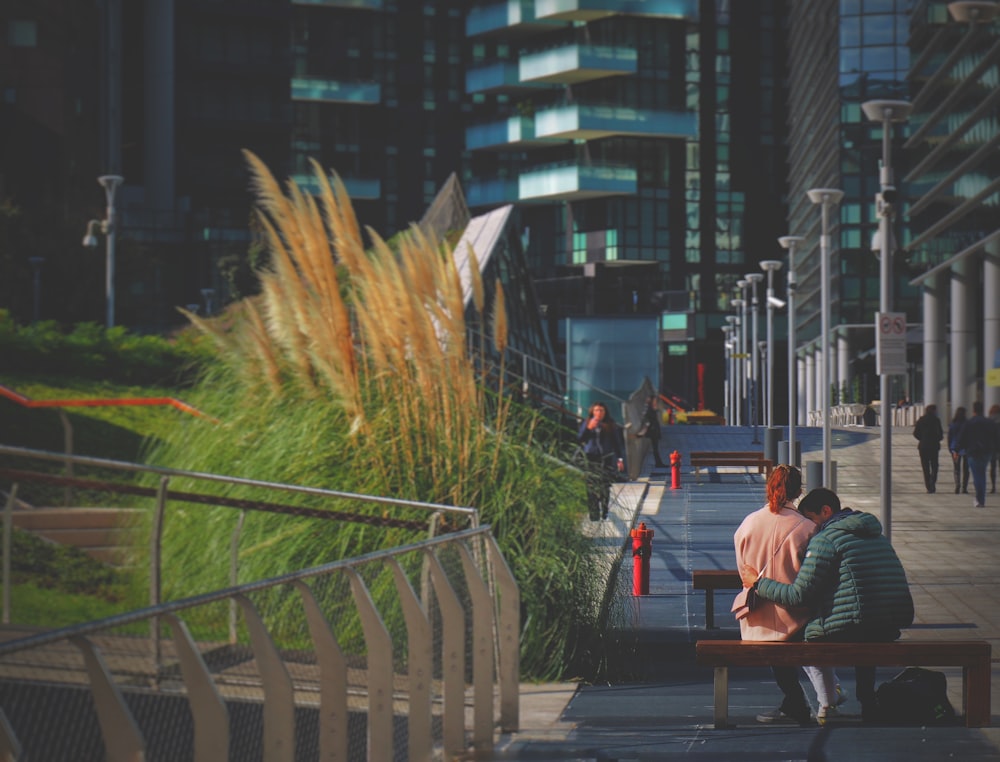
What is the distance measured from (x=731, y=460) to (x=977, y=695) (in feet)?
74.3

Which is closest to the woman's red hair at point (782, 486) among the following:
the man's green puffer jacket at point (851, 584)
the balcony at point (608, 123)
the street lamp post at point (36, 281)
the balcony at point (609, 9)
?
the man's green puffer jacket at point (851, 584)

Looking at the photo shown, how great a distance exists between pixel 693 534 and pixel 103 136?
215 ft

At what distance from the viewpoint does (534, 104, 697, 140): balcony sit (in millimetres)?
85125

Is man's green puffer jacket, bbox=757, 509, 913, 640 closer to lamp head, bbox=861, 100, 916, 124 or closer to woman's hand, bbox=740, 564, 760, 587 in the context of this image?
woman's hand, bbox=740, 564, 760, 587

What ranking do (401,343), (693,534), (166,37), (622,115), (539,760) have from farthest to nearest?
(622,115), (166,37), (693,534), (401,343), (539,760)

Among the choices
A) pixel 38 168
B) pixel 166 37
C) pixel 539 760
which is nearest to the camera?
pixel 539 760

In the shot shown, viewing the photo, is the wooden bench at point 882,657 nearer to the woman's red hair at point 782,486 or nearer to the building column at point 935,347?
the woman's red hair at point 782,486

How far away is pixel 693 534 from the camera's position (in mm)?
19312

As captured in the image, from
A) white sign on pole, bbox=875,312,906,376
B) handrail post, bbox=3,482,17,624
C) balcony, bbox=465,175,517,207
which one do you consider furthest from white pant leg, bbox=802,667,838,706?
balcony, bbox=465,175,517,207

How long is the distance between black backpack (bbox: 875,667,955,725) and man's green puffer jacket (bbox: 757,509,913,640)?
27 centimetres

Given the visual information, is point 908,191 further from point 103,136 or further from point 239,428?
point 239,428

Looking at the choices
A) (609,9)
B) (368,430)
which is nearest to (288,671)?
(368,430)

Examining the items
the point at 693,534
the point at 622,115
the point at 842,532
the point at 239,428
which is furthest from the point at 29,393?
the point at 622,115

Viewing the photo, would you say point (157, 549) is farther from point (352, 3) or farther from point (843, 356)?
point (352, 3)
